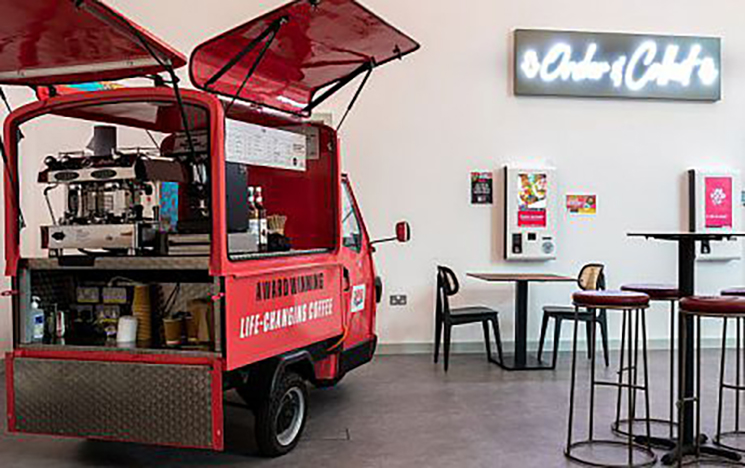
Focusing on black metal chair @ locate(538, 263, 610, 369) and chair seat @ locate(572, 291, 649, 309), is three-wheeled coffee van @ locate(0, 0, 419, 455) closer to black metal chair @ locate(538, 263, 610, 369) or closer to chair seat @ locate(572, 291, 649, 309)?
chair seat @ locate(572, 291, 649, 309)

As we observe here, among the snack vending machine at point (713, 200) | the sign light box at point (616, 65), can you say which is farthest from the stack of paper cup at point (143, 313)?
the snack vending machine at point (713, 200)

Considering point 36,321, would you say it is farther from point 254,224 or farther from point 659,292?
point 659,292

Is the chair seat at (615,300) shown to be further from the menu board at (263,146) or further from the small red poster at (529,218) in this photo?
the small red poster at (529,218)

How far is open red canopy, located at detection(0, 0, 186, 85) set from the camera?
9.81 ft

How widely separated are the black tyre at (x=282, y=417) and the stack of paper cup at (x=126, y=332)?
749mm

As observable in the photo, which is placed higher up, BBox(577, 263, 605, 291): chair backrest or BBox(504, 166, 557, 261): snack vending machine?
BBox(504, 166, 557, 261): snack vending machine

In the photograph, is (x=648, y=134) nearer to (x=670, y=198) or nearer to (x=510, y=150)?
(x=670, y=198)

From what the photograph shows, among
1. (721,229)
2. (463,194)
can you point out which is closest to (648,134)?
(721,229)

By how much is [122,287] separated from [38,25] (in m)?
1.45

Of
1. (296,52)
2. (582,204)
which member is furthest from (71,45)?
(582,204)

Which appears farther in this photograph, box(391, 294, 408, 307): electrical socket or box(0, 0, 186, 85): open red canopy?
box(391, 294, 408, 307): electrical socket

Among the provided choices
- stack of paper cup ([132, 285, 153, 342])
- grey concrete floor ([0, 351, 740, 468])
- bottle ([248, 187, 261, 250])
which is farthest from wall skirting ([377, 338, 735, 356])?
stack of paper cup ([132, 285, 153, 342])

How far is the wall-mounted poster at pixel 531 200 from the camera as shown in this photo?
7.19 m

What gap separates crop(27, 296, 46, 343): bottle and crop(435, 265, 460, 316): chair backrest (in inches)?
139
